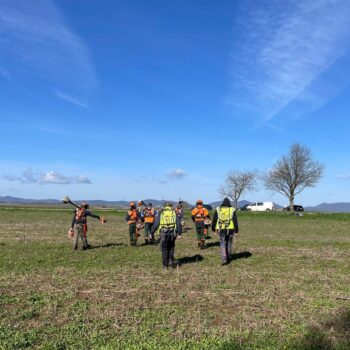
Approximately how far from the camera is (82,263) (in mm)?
14031

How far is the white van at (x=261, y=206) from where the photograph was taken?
94.3 metres

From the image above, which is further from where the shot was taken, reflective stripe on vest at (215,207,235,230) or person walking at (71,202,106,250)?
person walking at (71,202,106,250)

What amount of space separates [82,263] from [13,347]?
7639 millimetres

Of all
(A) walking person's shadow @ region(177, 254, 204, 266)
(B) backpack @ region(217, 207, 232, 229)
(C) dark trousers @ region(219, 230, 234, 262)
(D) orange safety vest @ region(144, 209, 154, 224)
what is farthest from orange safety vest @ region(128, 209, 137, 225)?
(C) dark trousers @ region(219, 230, 234, 262)

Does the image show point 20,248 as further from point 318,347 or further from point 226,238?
point 318,347

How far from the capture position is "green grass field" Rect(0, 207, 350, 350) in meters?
6.82

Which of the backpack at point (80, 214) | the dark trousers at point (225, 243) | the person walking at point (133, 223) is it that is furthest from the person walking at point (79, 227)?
the dark trousers at point (225, 243)

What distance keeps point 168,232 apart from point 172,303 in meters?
4.78

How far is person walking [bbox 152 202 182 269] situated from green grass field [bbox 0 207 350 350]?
45cm

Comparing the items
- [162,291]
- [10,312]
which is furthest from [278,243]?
[10,312]

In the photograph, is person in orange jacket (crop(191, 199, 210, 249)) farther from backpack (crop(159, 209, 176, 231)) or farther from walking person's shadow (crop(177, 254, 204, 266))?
backpack (crop(159, 209, 176, 231))

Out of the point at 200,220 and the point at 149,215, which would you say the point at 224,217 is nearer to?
the point at 200,220

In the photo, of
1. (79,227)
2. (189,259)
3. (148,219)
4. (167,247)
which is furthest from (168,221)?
(148,219)

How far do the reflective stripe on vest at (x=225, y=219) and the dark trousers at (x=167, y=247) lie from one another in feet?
5.97
